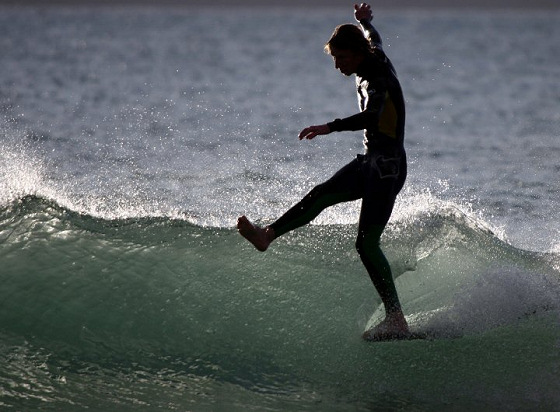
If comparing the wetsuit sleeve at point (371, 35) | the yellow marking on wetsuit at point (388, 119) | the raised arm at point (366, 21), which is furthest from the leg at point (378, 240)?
the raised arm at point (366, 21)

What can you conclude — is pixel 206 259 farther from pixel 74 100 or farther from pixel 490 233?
pixel 74 100

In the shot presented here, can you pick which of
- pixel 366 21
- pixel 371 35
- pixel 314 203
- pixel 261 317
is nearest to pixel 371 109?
pixel 314 203

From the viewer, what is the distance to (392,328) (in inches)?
277

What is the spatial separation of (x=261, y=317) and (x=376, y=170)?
4.86ft

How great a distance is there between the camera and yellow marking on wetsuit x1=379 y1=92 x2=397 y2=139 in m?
6.87

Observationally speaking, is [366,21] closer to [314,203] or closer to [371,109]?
[371,109]

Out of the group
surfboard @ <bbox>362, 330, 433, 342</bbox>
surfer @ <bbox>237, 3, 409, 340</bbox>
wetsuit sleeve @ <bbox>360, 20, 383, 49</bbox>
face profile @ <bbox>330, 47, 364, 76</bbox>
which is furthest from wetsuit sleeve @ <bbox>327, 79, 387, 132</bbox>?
surfboard @ <bbox>362, 330, 433, 342</bbox>

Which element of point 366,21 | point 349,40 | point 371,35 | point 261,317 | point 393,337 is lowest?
point 393,337

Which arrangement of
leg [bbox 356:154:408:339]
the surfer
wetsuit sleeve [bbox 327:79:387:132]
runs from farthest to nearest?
leg [bbox 356:154:408:339] → the surfer → wetsuit sleeve [bbox 327:79:387:132]

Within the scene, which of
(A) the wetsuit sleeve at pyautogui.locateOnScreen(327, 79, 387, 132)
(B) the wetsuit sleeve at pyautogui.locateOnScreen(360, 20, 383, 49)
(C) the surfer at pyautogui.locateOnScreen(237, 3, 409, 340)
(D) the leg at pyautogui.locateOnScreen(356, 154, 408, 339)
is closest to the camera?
(A) the wetsuit sleeve at pyautogui.locateOnScreen(327, 79, 387, 132)

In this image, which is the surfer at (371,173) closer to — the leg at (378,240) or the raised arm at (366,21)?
the leg at (378,240)

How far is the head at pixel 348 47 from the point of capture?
6793mm

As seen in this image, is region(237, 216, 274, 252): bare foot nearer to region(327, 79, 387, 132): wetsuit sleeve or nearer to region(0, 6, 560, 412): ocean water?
region(0, 6, 560, 412): ocean water

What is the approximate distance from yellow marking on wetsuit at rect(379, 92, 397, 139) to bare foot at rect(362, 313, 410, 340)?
1.26m
